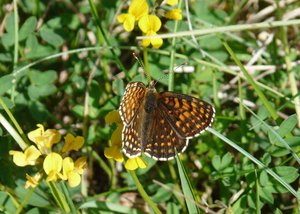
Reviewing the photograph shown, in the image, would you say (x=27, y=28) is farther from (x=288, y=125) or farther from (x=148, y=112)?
(x=288, y=125)

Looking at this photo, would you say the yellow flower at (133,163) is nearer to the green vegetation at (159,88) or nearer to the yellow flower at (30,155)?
the green vegetation at (159,88)

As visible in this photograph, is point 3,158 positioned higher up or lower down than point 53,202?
higher up

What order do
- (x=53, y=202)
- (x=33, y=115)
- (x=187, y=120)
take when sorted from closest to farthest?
(x=187, y=120), (x=53, y=202), (x=33, y=115)

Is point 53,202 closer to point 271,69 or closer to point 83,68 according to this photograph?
point 83,68

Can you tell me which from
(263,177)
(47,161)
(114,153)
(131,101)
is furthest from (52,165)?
(263,177)

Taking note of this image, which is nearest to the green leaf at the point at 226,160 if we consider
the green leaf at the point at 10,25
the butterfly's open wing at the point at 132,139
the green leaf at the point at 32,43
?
the butterfly's open wing at the point at 132,139

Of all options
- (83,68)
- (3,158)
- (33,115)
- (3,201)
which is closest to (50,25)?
(83,68)
